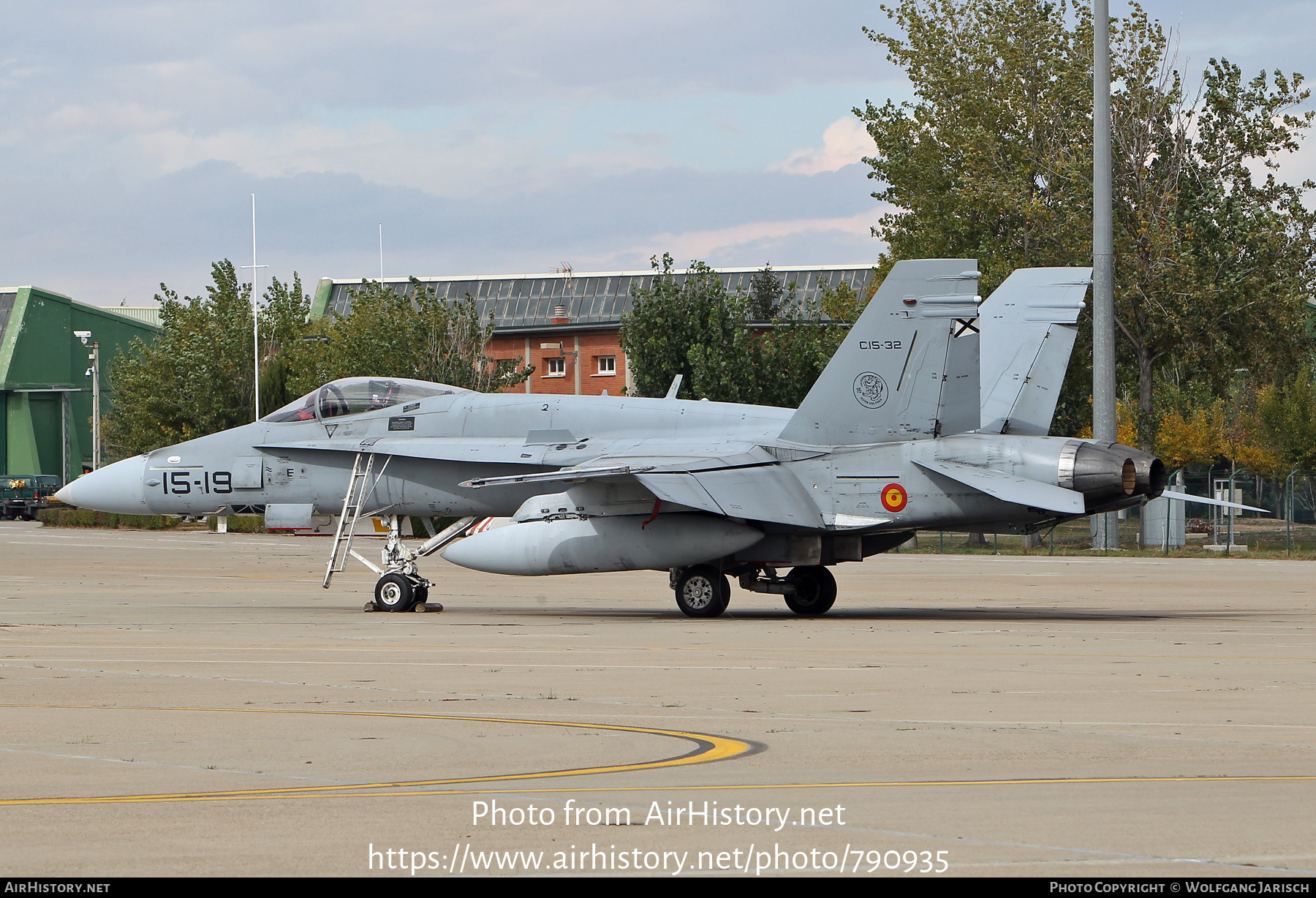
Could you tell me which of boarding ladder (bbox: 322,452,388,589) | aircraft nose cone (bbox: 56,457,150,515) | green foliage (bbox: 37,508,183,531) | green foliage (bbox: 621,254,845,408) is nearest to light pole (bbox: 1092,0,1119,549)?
green foliage (bbox: 621,254,845,408)

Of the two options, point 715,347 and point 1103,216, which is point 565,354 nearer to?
point 715,347

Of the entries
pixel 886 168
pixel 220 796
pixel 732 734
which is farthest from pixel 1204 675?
pixel 886 168

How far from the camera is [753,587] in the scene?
20.0 meters

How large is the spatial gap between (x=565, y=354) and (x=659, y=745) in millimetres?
63372

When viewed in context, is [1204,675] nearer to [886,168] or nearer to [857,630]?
[857,630]

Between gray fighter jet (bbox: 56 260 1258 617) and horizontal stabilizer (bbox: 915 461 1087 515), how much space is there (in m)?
0.03

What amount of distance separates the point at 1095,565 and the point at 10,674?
26.3m

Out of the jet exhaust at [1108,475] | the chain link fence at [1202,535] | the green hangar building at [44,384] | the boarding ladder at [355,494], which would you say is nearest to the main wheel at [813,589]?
the jet exhaust at [1108,475]

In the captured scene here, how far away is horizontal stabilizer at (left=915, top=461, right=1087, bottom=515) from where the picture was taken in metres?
17.3

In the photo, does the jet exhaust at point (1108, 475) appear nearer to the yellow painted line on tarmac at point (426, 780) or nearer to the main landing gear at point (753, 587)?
the main landing gear at point (753, 587)

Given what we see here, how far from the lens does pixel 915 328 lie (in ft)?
60.0

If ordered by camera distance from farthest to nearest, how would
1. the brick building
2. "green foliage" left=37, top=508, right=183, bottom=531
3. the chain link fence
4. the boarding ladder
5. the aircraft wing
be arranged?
the brick building, "green foliage" left=37, top=508, right=183, bottom=531, the chain link fence, the boarding ladder, the aircraft wing

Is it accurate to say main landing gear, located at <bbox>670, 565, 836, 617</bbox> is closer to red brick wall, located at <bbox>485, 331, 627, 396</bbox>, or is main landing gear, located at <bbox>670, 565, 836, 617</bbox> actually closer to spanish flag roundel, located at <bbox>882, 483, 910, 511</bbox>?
spanish flag roundel, located at <bbox>882, 483, 910, 511</bbox>

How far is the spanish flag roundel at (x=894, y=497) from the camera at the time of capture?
59.9ft
